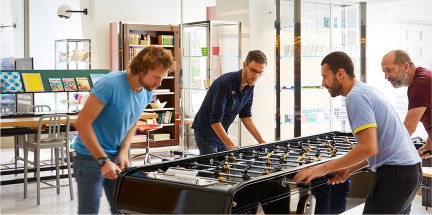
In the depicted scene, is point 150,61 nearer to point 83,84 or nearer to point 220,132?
point 220,132

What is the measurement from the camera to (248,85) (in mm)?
4469

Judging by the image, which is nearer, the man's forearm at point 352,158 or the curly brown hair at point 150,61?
→ the man's forearm at point 352,158

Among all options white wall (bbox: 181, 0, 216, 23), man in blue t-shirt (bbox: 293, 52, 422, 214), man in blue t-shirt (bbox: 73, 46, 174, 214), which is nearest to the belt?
man in blue t-shirt (bbox: 293, 52, 422, 214)

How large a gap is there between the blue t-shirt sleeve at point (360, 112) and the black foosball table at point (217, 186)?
54 centimetres

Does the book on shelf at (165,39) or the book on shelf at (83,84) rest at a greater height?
the book on shelf at (165,39)

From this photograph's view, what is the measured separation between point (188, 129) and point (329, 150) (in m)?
5.27

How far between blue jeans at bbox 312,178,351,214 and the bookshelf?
6.00 metres

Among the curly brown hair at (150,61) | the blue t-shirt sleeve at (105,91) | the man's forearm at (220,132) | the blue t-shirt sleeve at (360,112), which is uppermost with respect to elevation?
the curly brown hair at (150,61)

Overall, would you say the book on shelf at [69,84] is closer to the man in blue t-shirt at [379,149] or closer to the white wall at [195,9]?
the white wall at [195,9]

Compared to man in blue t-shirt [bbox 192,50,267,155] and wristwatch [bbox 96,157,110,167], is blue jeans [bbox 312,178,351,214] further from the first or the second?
wristwatch [bbox 96,157,110,167]

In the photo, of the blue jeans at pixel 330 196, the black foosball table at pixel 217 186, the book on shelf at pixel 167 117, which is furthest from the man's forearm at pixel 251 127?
the book on shelf at pixel 167 117

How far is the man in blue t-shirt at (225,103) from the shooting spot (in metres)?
4.18

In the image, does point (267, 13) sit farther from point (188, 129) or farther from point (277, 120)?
point (188, 129)

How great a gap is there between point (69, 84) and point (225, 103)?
422cm
